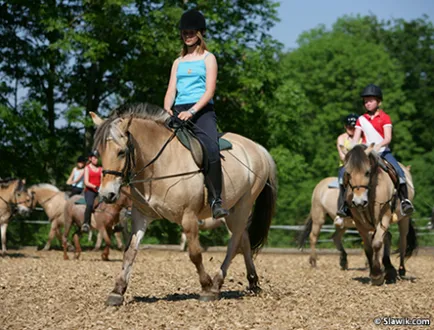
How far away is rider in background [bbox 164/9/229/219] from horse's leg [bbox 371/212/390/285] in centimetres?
376

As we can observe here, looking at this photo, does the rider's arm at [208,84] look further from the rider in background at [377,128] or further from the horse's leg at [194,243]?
the rider in background at [377,128]

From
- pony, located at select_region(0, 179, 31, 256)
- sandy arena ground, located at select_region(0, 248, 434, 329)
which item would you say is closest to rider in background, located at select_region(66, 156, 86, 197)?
pony, located at select_region(0, 179, 31, 256)

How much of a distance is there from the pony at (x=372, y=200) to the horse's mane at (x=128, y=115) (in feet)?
12.5

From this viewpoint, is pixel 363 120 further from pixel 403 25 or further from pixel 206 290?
pixel 403 25

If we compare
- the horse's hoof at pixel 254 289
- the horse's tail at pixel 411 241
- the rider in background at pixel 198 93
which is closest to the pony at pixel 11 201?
the horse's tail at pixel 411 241

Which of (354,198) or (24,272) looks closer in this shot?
(354,198)

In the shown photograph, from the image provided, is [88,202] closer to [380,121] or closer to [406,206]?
[380,121]

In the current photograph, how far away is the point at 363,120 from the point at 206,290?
479 cm

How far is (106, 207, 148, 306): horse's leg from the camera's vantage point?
29.3 feet

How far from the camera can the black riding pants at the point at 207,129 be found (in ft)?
30.8

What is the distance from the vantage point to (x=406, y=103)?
178ft

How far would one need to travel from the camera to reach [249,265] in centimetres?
1062

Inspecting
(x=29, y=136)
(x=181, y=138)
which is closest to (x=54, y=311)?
(x=181, y=138)

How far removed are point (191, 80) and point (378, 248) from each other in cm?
459
